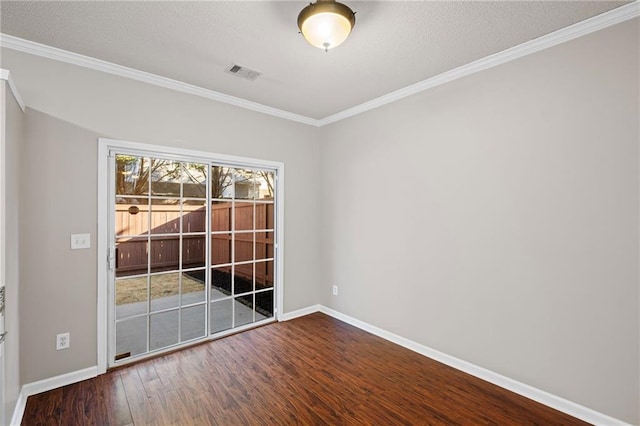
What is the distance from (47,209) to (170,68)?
5.21 feet

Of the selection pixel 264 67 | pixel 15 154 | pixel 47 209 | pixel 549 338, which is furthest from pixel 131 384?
pixel 549 338

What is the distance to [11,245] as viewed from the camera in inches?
80.2

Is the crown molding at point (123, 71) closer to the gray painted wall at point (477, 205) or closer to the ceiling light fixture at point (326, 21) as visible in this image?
the gray painted wall at point (477, 205)

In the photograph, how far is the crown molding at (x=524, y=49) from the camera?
6.61 feet

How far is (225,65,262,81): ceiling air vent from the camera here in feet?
9.19

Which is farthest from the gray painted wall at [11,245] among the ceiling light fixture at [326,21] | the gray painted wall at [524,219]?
the gray painted wall at [524,219]

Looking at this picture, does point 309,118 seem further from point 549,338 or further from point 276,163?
point 549,338

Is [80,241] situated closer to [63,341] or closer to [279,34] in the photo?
[63,341]

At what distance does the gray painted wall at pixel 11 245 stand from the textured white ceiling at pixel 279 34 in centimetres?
69

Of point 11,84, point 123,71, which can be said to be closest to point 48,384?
point 11,84

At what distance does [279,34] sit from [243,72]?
0.74 meters

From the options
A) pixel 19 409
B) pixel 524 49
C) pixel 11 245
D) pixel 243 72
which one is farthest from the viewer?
pixel 243 72

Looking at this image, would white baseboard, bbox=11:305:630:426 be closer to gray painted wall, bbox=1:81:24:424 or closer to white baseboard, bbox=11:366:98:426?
white baseboard, bbox=11:366:98:426

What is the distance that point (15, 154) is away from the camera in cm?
212
